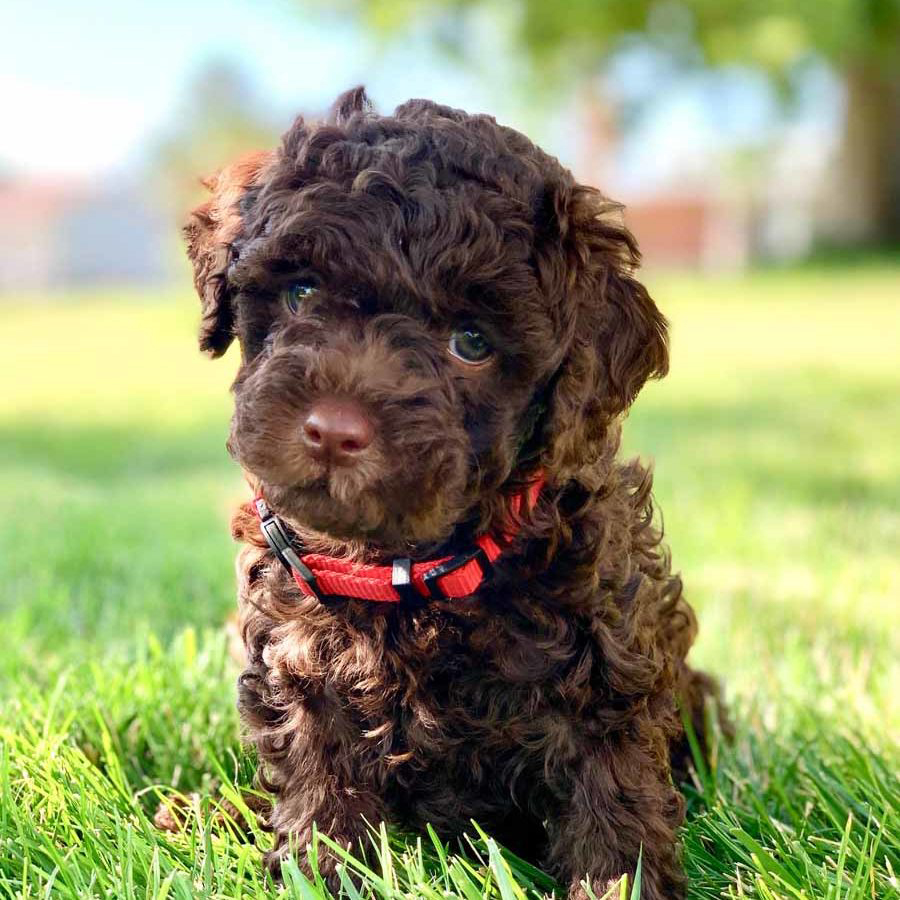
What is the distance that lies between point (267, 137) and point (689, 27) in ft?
96.5

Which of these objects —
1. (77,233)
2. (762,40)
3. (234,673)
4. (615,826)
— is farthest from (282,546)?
(77,233)

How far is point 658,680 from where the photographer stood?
2.70 meters

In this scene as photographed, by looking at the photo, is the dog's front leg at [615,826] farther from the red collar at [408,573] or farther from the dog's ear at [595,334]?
the dog's ear at [595,334]

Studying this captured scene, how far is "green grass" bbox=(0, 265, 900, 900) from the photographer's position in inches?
101

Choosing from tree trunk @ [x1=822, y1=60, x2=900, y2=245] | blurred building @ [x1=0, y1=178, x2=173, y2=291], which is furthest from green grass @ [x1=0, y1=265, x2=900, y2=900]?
blurred building @ [x1=0, y1=178, x2=173, y2=291]

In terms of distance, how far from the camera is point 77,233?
7700cm

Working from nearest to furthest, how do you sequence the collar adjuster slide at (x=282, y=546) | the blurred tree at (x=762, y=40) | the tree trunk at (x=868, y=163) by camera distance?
the collar adjuster slide at (x=282, y=546), the blurred tree at (x=762, y=40), the tree trunk at (x=868, y=163)

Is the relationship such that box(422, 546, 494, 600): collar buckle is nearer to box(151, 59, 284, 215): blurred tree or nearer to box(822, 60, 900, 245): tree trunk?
box(822, 60, 900, 245): tree trunk

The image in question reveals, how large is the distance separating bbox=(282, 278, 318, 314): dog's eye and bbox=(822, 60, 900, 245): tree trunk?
91.9 ft

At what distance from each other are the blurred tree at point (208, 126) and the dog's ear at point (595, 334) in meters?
54.4

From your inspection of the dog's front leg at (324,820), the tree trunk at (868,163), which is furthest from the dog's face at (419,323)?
the tree trunk at (868,163)

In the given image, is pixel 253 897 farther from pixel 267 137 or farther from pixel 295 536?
pixel 267 137

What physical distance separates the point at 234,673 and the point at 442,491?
1.68 m

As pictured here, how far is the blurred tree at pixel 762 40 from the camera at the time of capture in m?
24.0
